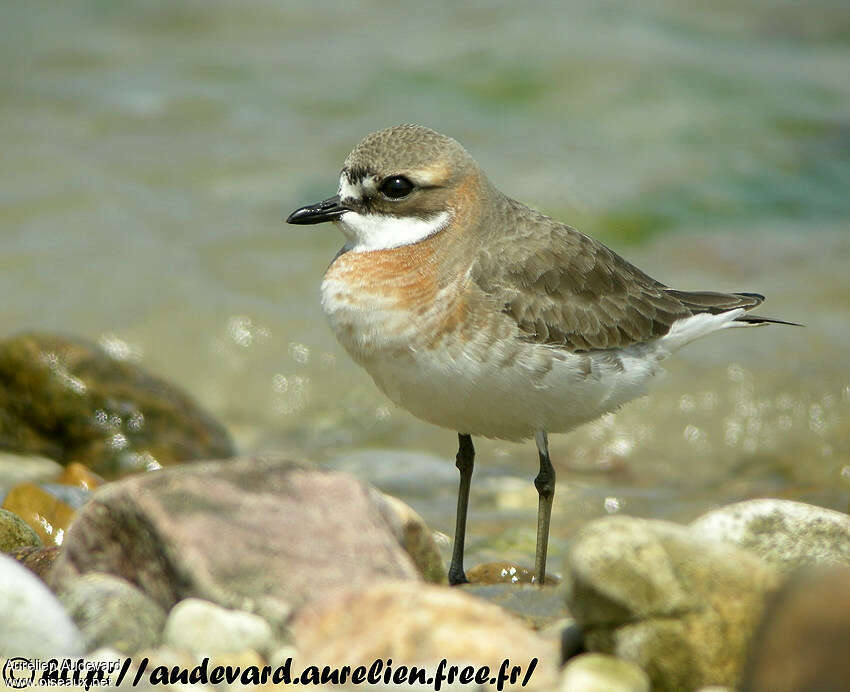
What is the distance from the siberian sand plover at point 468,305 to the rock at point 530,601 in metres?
0.94

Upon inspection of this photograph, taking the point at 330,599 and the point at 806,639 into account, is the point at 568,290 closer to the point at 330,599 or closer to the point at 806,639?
the point at 330,599

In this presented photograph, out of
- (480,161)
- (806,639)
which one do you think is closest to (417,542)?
(806,639)

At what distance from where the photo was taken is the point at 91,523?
4664mm

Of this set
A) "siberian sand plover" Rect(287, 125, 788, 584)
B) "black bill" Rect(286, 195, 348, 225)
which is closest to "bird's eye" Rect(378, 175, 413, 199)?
"siberian sand plover" Rect(287, 125, 788, 584)

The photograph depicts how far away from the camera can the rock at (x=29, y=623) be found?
4297 millimetres

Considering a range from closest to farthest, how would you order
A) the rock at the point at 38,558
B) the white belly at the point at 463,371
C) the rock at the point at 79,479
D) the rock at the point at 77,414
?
the rock at the point at 38,558 < the white belly at the point at 463,371 < the rock at the point at 79,479 < the rock at the point at 77,414

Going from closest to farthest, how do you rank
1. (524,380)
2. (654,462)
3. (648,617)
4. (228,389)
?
1. (648,617)
2. (524,380)
3. (654,462)
4. (228,389)

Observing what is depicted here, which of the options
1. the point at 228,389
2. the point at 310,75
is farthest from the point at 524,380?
the point at 310,75

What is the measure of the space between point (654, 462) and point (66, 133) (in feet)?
35.8

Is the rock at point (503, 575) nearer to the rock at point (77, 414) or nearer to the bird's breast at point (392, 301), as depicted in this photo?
the bird's breast at point (392, 301)

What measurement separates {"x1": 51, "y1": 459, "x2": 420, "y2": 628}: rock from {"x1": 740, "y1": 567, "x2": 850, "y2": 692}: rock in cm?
157

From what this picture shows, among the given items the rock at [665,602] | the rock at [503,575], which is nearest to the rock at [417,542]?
the rock at [503,575]

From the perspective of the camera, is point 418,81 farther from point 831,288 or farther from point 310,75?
point 831,288

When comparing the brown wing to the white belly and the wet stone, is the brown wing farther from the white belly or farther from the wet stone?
the wet stone
